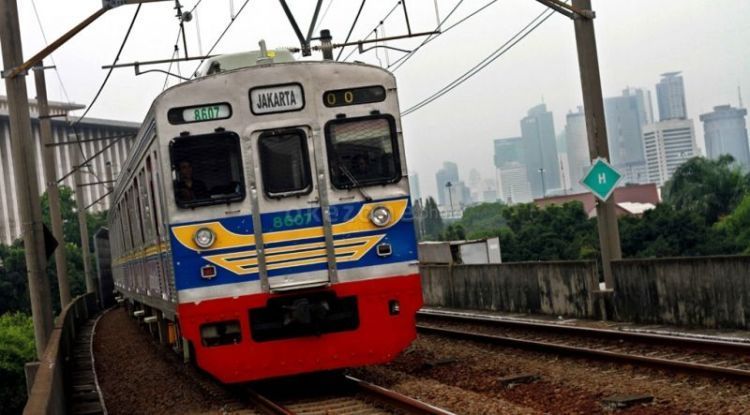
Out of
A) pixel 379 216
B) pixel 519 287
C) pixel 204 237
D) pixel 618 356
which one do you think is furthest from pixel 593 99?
pixel 204 237

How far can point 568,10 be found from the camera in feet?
62.1

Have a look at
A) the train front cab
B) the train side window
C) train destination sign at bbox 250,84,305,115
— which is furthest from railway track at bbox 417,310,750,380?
train destination sign at bbox 250,84,305,115

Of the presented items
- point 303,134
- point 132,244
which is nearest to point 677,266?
point 303,134

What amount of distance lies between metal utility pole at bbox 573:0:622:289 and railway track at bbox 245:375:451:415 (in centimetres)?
659

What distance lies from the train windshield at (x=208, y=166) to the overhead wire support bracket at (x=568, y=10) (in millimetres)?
7871

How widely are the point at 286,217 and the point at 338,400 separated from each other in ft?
6.63

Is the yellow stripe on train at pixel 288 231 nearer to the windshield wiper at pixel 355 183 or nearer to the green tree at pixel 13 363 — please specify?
the windshield wiper at pixel 355 183

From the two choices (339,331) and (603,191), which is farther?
(603,191)

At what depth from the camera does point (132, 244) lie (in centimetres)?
1936

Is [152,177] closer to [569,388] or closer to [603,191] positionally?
[569,388]

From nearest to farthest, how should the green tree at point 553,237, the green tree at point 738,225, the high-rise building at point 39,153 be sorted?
the green tree at point 738,225 < the green tree at point 553,237 < the high-rise building at point 39,153

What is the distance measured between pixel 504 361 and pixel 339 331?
2.81 meters

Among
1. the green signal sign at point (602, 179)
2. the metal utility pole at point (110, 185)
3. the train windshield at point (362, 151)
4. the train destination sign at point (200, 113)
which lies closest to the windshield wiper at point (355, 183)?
the train windshield at point (362, 151)

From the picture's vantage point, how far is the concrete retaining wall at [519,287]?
19328 millimetres
